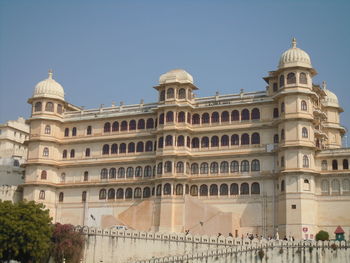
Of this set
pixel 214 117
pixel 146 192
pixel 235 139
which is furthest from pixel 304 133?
pixel 146 192

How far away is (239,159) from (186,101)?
913 cm

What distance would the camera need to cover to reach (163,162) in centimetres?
6419

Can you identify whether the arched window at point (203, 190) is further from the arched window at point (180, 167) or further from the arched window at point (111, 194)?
the arched window at point (111, 194)

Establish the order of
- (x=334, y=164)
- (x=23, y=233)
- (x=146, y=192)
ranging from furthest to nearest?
1. (x=146, y=192)
2. (x=334, y=164)
3. (x=23, y=233)

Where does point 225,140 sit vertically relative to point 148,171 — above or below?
above

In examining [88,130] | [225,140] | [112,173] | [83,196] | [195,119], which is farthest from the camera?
[88,130]

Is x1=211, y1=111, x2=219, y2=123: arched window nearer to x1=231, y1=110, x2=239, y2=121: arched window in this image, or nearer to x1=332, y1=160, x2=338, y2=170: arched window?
x1=231, y1=110, x2=239, y2=121: arched window

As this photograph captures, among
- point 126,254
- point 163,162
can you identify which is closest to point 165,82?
point 163,162

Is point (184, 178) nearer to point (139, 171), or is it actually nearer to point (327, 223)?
point (139, 171)

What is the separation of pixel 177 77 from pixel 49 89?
1758cm

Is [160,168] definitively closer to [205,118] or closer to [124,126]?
[205,118]

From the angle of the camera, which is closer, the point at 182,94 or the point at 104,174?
Answer: the point at 182,94

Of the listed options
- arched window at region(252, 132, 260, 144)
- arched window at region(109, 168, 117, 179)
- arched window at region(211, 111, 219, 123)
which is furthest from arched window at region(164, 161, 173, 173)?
arched window at region(252, 132, 260, 144)

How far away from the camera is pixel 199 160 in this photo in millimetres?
65375
